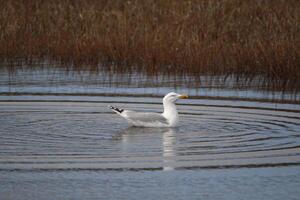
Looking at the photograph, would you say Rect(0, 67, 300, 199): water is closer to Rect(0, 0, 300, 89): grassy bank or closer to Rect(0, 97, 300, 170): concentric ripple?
Rect(0, 97, 300, 170): concentric ripple

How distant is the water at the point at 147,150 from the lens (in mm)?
9927

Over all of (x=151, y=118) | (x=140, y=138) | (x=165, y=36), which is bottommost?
(x=140, y=138)

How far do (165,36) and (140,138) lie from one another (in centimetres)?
954

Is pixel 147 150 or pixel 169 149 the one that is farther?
pixel 169 149

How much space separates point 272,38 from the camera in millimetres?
21734

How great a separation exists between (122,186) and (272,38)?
485 inches

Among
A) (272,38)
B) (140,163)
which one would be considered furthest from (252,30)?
(140,163)

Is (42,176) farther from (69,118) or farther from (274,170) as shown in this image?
(69,118)

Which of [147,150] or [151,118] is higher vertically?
[151,118]

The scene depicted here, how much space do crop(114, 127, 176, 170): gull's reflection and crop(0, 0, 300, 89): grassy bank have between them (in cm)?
534

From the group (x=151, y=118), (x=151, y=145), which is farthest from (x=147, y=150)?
(x=151, y=118)

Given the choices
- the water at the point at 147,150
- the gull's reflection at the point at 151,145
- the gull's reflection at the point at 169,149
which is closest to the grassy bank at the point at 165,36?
the water at the point at 147,150

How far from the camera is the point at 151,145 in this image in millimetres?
12539

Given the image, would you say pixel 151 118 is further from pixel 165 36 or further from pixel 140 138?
pixel 165 36
